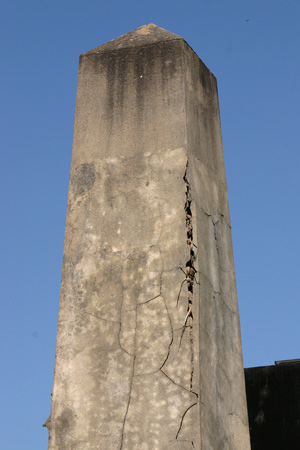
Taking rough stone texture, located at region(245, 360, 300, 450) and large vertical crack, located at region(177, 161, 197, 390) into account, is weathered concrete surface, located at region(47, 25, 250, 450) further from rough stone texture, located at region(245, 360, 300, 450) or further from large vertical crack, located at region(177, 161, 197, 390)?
rough stone texture, located at region(245, 360, 300, 450)

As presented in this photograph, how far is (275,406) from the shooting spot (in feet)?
20.1

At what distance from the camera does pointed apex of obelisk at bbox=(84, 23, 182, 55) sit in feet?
14.1

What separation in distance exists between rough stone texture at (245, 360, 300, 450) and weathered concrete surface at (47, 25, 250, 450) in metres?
2.30

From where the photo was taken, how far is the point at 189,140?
155 inches

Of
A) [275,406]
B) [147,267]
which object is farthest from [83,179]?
[275,406]

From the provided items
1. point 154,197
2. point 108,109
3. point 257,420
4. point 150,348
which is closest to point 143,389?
point 150,348

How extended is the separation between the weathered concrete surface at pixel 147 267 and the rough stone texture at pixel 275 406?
90.5 inches

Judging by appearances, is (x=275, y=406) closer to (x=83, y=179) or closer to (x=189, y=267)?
(x=189, y=267)

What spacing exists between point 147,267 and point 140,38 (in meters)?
1.57

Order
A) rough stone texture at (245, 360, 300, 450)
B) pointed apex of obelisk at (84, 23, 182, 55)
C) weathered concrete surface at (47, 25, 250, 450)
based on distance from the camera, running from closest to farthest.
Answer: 1. weathered concrete surface at (47, 25, 250, 450)
2. pointed apex of obelisk at (84, 23, 182, 55)
3. rough stone texture at (245, 360, 300, 450)

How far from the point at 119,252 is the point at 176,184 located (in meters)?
0.49

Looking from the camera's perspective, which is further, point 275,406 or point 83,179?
point 275,406

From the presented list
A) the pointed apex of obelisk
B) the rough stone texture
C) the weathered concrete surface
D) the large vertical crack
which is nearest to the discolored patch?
the weathered concrete surface

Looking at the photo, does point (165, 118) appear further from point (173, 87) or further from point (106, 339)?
point (106, 339)
